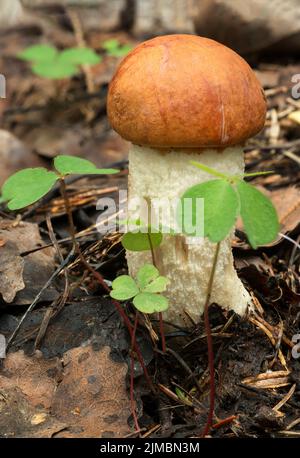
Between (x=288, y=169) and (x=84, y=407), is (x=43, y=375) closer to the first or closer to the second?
(x=84, y=407)

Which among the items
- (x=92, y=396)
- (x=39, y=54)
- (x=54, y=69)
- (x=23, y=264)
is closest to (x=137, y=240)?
(x=92, y=396)

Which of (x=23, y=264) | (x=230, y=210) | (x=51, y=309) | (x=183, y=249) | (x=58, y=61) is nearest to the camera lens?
(x=230, y=210)

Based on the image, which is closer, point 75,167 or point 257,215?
point 257,215

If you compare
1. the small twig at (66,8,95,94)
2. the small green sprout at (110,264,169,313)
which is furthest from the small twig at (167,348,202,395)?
the small twig at (66,8,95,94)

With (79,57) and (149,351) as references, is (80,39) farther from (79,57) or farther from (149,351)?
(149,351)

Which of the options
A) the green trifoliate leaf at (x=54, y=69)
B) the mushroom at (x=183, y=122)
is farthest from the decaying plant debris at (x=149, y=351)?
the green trifoliate leaf at (x=54, y=69)
